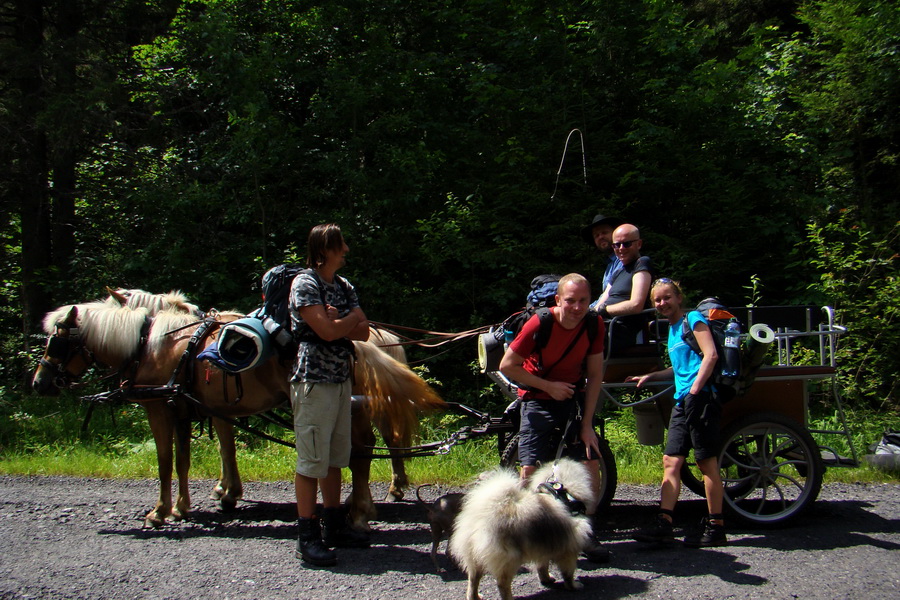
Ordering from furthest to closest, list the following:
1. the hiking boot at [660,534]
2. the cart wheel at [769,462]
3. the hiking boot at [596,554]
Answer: the cart wheel at [769,462] → the hiking boot at [660,534] → the hiking boot at [596,554]

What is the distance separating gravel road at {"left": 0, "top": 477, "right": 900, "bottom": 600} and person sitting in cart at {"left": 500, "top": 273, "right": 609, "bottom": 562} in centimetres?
56

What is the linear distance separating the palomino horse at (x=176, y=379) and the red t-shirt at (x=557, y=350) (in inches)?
57.9

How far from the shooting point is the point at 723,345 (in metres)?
4.40

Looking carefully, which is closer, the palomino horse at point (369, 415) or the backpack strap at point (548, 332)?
the backpack strap at point (548, 332)

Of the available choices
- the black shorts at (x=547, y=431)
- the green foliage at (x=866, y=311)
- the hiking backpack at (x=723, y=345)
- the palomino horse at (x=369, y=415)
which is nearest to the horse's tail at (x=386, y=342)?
the palomino horse at (x=369, y=415)

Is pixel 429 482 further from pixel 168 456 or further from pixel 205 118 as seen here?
pixel 205 118

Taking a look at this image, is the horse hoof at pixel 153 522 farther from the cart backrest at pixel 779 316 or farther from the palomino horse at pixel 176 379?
the cart backrest at pixel 779 316

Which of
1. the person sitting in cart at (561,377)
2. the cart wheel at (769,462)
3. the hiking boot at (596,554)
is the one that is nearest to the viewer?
the person sitting in cart at (561,377)

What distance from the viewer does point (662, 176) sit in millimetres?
9766

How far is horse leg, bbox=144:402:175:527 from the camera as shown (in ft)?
17.0

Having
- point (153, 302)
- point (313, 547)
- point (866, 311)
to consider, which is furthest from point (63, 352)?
point (866, 311)

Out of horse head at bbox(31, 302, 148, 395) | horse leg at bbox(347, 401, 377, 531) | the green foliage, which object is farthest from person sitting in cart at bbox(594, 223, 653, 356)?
the green foliage

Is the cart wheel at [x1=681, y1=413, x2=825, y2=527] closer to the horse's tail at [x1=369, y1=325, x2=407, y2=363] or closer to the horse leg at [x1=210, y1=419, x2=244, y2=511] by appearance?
the horse's tail at [x1=369, y1=325, x2=407, y2=363]

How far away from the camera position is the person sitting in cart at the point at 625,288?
15.3ft
